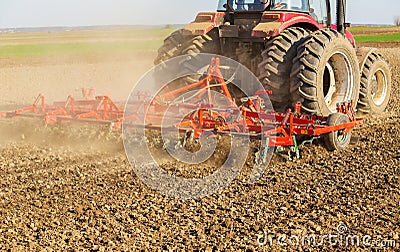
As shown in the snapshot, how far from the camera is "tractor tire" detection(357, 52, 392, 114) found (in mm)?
7734

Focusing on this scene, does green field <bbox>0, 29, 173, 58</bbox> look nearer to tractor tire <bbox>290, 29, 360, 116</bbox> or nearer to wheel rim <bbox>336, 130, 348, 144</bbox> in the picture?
tractor tire <bbox>290, 29, 360, 116</bbox>

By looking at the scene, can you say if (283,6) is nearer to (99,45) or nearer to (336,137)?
(336,137)

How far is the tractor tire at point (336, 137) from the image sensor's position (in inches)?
216

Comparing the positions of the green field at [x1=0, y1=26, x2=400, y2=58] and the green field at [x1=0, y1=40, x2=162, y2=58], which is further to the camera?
the green field at [x1=0, y1=26, x2=400, y2=58]

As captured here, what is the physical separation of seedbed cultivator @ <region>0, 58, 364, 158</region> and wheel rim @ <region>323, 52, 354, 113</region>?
0.70 meters

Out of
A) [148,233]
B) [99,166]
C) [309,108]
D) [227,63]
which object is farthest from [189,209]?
[227,63]

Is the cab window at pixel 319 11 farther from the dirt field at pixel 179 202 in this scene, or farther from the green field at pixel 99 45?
the green field at pixel 99 45

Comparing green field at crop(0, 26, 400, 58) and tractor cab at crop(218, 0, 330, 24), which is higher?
tractor cab at crop(218, 0, 330, 24)

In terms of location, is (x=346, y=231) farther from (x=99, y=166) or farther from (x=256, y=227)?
(x=99, y=166)

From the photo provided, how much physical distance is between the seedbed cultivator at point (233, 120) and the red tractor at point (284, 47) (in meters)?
0.26

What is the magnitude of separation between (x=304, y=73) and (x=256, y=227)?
7.95ft
